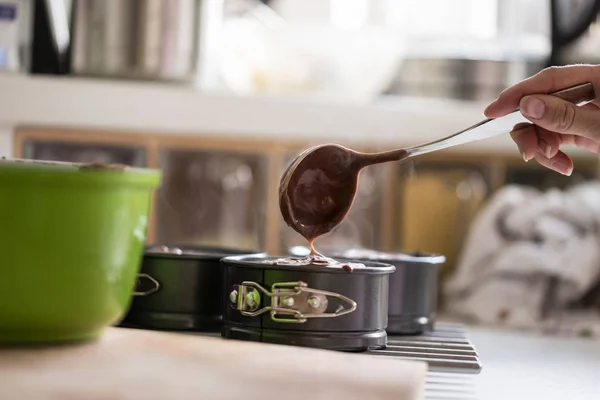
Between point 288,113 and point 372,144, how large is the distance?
0.61 feet

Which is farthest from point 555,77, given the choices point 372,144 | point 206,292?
point 372,144

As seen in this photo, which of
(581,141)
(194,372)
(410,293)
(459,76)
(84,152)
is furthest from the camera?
(459,76)

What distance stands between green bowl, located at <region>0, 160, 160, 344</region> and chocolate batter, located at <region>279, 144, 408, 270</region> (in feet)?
0.88

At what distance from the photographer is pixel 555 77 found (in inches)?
41.7

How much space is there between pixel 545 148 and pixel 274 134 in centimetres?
76

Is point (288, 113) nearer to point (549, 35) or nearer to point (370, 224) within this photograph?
point (370, 224)

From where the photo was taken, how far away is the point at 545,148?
1157 millimetres

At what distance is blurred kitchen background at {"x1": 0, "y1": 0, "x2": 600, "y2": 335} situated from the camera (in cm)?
171

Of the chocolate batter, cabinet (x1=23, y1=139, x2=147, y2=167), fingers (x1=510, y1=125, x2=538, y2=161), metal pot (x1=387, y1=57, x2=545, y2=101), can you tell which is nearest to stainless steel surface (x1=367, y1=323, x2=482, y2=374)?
the chocolate batter

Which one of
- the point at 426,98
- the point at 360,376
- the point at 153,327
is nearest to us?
the point at 360,376

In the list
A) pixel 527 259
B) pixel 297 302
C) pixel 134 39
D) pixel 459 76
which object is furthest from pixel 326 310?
pixel 459 76

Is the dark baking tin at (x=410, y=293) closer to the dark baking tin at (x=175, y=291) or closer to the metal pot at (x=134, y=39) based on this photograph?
the dark baking tin at (x=175, y=291)

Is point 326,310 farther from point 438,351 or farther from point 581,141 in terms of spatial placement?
point 581,141

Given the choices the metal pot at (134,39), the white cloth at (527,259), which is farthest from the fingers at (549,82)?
the metal pot at (134,39)
